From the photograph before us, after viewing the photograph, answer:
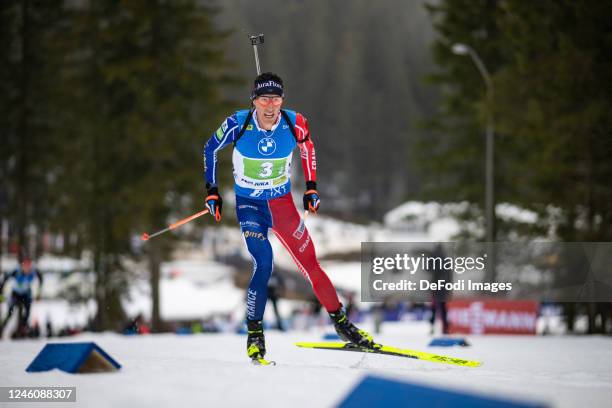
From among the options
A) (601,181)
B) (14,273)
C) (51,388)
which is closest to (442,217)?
(601,181)

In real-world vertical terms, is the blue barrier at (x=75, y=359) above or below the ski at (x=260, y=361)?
above

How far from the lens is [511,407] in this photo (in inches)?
143

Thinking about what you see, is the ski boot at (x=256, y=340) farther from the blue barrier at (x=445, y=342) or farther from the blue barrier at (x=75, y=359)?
the blue barrier at (x=445, y=342)

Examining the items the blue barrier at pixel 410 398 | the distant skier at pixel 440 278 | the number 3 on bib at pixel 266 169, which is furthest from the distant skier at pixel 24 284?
the blue barrier at pixel 410 398

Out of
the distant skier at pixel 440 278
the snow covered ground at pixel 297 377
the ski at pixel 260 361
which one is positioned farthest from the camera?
the distant skier at pixel 440 278

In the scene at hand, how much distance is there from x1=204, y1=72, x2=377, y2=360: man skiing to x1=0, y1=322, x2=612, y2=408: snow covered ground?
26.2 inches

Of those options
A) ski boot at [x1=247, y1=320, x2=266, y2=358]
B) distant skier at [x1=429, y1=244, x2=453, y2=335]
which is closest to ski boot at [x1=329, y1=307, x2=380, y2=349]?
ski boot at [x1=247, y1=320, x2=266, y2=358]

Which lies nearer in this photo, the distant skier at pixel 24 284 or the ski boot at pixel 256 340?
the ski boot at pixel 256 340

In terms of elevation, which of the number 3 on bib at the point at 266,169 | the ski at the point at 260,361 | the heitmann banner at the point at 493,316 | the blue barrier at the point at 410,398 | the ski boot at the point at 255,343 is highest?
the number 3 on bib at the point at 266,169

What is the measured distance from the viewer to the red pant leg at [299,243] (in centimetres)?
762

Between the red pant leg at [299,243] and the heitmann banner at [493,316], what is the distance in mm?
11063

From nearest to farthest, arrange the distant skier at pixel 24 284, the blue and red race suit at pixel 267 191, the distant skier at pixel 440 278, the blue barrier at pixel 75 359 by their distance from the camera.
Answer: the blue barrier at pixel 75 359, the blue and red race suit at pixel 267 191, the distant skier at pixel 440 278, the distant skier at pixel 24 284

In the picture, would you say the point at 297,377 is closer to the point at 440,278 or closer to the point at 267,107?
the point at 267,107

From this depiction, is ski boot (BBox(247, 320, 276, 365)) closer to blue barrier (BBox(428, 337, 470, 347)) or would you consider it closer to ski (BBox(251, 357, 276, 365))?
ski (BBox(251, 357, 276, 365))
